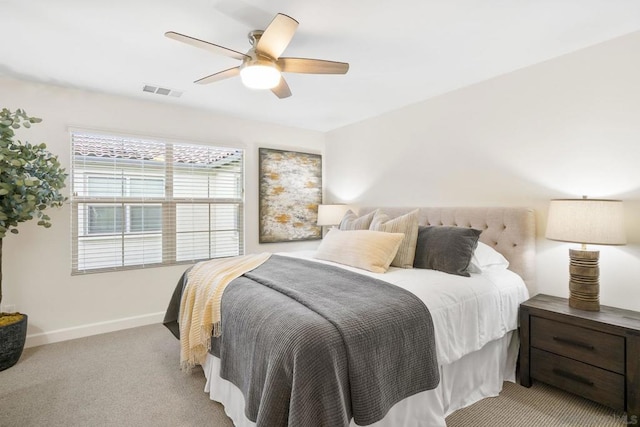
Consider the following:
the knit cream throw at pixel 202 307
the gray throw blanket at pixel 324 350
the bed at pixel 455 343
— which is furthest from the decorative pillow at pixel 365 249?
A: the knit cream throw at pixel 202 307

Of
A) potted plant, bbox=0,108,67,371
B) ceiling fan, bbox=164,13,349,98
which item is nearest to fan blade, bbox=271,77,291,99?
ceiling fan, bbox=164,13,349,98

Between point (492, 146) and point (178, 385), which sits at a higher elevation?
point (492, 146)

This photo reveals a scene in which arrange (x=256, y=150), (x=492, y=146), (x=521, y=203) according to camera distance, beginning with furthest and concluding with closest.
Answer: (x=256, y=150) < (x=492, y=146) < (x=521, y=203)

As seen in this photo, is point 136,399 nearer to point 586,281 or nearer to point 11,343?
point 11,343

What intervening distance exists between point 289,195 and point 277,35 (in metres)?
2.79

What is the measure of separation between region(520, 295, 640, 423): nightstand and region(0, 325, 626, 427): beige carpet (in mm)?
142

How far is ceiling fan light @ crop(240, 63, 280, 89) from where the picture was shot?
200cm

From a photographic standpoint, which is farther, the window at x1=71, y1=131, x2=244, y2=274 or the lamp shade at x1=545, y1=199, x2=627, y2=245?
the window at x1=71, y1=131, x2=244, y2=274

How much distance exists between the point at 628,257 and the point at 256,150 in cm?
377

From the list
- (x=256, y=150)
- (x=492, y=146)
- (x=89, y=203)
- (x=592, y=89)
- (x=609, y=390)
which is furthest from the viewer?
(x=256, y=150)

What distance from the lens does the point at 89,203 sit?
3.20m

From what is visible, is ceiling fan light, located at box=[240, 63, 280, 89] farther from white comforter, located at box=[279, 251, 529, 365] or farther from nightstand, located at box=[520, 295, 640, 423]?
nightstand, located at box=[520, 295, 640, 423]

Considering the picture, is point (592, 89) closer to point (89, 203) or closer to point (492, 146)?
point (492, 146)

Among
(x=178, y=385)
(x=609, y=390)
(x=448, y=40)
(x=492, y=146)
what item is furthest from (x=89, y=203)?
(x=609, y=390)
